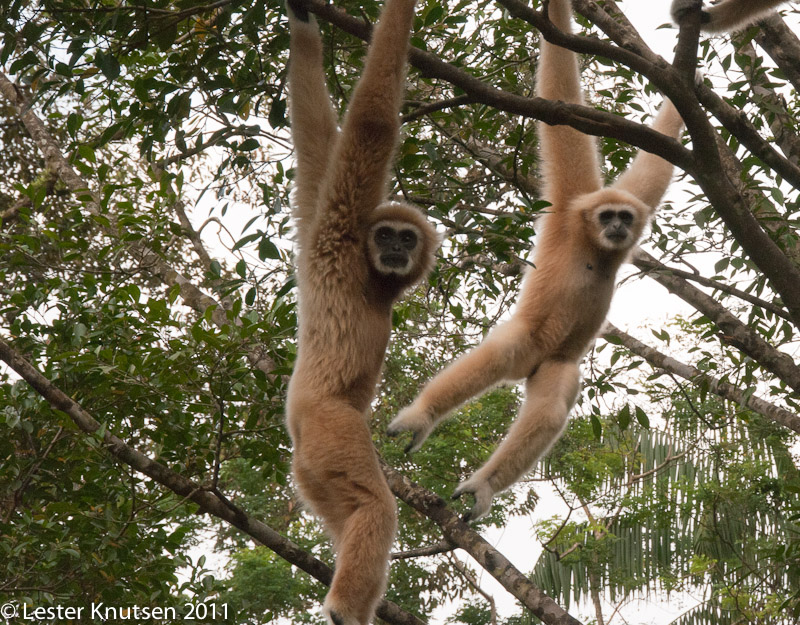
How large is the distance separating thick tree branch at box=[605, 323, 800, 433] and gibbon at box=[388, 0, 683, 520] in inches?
31.8

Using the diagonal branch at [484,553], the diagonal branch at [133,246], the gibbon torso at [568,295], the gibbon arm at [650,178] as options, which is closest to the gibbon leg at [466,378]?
the gibbon torso at [568,295]

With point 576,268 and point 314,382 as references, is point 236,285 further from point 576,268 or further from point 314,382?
point 576,268

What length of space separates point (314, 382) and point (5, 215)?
18.0ft

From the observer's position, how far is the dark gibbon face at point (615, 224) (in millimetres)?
4852

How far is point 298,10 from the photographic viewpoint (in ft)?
11.4

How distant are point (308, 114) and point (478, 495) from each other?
2266 mm

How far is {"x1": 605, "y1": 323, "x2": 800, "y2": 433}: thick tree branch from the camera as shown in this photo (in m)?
5.79

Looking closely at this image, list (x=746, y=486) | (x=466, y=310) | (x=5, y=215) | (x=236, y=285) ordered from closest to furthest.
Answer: (x=236, y=285)
(x=466, y=310)
(x=5, y=215)
(x=746, y=486)

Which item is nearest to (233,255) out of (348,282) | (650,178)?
(348,282)

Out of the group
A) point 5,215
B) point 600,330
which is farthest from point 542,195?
point 5,215

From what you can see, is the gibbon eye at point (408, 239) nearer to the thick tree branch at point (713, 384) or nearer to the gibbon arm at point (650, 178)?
the gibbon arm at point (650, 178)

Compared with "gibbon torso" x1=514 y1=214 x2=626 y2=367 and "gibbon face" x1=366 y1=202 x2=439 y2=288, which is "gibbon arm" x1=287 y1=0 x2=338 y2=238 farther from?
"gibbon torso" x1=514 y1=214 x2=626 y2=367

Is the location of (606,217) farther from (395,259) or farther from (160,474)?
(160,474)

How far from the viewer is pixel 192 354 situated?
4230 millimetres
